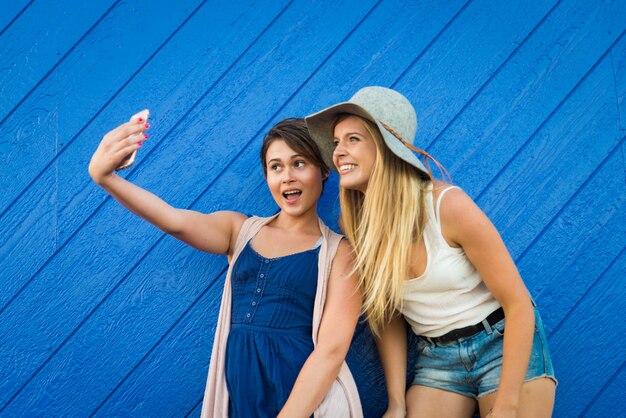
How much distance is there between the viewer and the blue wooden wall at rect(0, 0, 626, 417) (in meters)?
2.19

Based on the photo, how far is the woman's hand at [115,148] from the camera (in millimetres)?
1681

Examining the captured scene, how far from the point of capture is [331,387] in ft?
6.12

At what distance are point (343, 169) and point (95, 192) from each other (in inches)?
36.4

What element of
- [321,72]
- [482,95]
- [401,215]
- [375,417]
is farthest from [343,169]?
[375,417]

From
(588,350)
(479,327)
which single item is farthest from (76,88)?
(588,350)

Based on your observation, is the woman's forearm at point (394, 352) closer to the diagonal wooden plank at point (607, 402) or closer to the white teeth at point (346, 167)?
the white teeth at point (346, 167)

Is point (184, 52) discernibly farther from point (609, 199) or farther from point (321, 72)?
point (609, 199)

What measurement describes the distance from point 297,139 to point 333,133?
12cm

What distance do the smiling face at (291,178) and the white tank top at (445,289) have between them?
0.40 metres

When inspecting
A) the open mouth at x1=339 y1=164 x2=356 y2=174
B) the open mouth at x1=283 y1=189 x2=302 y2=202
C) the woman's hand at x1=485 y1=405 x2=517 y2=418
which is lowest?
the woman's hand at x1=485 y1=405 x2=517 y2=418

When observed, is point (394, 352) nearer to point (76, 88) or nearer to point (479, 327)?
point (479, 327)

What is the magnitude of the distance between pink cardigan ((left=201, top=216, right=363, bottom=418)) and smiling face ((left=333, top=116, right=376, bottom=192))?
9.4 inches

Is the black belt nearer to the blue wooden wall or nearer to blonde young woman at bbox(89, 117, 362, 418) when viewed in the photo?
blonde young woman at bbox(89, 117, 362, 418)

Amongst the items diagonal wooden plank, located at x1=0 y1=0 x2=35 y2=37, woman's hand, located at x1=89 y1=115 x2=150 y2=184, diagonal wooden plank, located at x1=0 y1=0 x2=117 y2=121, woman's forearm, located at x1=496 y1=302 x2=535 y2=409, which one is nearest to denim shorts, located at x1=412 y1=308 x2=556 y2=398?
woman's forearm, located at x1=496 y1=302 x2=535 y2=409
